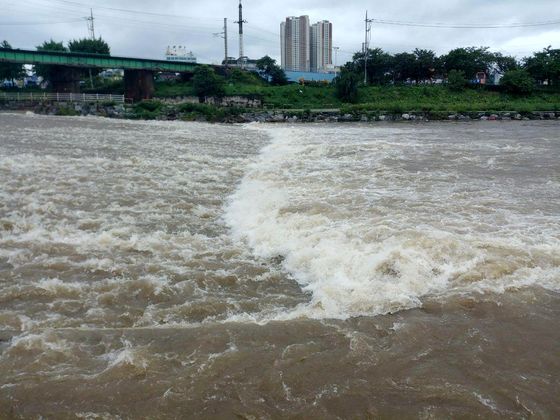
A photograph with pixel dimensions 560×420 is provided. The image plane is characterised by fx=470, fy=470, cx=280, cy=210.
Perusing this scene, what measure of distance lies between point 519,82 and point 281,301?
2070 inches

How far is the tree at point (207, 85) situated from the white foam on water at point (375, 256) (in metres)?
40.1

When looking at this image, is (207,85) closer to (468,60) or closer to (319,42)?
(468,60)

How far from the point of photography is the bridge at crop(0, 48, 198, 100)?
3988 centimetres

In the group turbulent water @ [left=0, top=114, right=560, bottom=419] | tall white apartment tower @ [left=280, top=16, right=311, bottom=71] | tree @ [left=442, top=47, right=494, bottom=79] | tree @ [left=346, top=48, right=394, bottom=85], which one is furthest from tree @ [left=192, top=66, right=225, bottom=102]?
tall white apartment tower @ [left=280, top=16, right=311, bottom=71]

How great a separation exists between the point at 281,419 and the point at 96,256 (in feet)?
12.1

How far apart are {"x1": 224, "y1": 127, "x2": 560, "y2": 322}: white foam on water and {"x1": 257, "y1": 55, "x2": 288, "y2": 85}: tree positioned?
5309 cm

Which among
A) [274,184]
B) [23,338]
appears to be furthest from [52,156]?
[23,338]

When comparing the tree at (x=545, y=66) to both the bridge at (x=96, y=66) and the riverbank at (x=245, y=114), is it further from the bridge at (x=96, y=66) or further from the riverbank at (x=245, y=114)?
the bridge at (x=96, y=66)

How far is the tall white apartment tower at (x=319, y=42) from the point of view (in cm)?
9769

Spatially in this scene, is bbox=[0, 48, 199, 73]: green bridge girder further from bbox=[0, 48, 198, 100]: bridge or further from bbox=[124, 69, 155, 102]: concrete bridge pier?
bbox=[124, 69, 155, 102]: concrete bridge pier

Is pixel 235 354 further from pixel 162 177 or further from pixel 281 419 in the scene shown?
pixel 162 177

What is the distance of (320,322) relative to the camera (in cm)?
416

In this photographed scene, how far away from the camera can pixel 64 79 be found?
46.4 meters

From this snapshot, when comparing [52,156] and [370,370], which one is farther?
[52,156]
